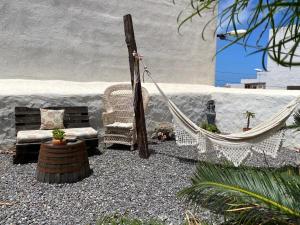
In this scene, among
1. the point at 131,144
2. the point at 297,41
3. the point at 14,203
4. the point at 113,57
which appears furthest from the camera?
the point at 113,57

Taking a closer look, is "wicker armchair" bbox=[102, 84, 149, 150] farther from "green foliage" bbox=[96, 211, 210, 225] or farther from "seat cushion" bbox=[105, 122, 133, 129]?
"green foliage" bbox=[96, 211, 210, 225]

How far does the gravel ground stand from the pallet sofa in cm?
15

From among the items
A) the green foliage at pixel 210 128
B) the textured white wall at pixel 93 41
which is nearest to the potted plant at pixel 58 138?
the textured white wall at pixel 93 41

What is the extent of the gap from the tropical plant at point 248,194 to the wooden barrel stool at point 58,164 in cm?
174

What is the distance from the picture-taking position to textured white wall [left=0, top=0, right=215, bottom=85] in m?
4.59

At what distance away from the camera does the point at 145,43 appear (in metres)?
5.82

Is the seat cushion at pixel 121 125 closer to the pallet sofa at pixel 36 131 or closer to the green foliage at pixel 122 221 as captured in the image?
the pallet sofa at pixel 36 131

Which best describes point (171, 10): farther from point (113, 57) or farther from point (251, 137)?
point (251, 137)

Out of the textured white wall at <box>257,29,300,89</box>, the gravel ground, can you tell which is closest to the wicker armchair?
the gravel ground

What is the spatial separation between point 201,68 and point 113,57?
A: 1.95 metres

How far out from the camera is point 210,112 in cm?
604

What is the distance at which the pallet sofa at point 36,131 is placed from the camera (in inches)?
147

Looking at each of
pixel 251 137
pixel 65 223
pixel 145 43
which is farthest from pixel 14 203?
pixel 145 43

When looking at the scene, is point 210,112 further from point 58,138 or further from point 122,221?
point 122,221
